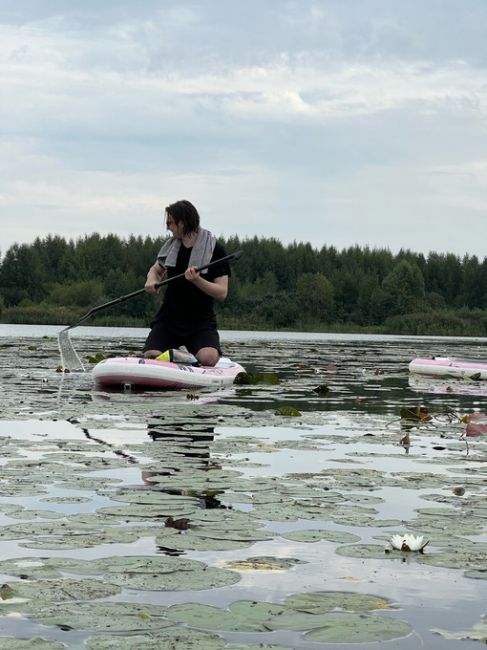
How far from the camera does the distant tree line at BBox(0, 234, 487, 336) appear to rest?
87000 mm

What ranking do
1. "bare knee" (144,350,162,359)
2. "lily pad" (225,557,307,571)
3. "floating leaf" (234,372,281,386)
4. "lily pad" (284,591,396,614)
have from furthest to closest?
"floating leaf" (234,372,281,386), "bare knee" (144,350,162,359), "lily pad" (225,557,307,571), "lily pad" (284,591,396,614)

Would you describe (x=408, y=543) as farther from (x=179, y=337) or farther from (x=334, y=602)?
(x=179, y=337)

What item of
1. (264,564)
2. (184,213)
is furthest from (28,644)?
(184,213)

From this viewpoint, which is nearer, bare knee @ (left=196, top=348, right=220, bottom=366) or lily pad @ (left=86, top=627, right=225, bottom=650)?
lily pad @ (left=86, top=627, right=225, bottom=650)

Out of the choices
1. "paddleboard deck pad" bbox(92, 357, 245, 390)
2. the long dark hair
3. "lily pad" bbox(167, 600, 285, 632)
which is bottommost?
"lily pad" bbox(167, 600, 285, 632)

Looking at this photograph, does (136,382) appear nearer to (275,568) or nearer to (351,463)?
(351,463)

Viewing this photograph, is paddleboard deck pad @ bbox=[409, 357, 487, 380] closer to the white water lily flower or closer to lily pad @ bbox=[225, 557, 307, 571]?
the white water lily flower

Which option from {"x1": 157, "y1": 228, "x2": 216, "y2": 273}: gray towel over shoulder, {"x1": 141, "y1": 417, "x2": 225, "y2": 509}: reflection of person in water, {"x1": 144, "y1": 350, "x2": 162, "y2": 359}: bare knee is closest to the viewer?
{"x1": 141, "y1": 417, "x2": 225, "y2": 509}: reflection of person in water

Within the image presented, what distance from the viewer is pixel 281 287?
11625cm

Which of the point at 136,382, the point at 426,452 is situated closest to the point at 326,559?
the point at 426,452

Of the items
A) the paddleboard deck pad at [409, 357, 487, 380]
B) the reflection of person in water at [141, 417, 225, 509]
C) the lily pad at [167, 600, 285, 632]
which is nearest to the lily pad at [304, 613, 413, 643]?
the lily pad at [167, 600, 285, 632]

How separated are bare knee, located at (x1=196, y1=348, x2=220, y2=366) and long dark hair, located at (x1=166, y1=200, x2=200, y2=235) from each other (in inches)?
55.0

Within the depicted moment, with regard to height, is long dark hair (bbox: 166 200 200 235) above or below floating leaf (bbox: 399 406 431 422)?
above

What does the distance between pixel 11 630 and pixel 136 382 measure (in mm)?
7933
